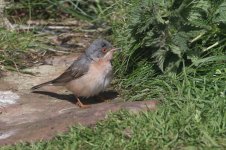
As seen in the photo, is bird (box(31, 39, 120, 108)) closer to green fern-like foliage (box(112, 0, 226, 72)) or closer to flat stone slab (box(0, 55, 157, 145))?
flat stone slab (box(0, 55, 157, 145))

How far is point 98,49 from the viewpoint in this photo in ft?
27.8

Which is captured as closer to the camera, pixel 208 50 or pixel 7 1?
pixel 208 50

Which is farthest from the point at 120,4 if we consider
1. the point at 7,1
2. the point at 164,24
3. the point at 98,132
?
the point at 98,132

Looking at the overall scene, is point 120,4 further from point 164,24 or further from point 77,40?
point 164,24

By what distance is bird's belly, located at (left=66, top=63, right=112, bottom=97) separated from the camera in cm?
821

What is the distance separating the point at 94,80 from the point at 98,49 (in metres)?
0.47

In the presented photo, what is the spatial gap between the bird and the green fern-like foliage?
1.63 feet

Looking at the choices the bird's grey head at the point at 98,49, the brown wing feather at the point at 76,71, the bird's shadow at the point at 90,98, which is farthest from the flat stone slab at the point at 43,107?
the bird's grey head at the point at 98,49

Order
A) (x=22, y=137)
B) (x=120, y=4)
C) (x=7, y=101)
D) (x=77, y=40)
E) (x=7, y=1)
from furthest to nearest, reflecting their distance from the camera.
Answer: (x=7, y=1)
(x=77, y=40)
(x=120, y=4)
(x=7, y=101)
(x=22, y=137)

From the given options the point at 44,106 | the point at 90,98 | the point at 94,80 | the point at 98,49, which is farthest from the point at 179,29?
the point at 44,106

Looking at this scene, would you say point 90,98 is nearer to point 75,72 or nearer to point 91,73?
point 75,72

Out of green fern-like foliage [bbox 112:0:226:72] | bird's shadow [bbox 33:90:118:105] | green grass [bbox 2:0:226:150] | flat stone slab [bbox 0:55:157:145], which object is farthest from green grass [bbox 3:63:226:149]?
bird's shadow [bbox 33:90:118:105]

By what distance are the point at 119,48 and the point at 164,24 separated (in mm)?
769

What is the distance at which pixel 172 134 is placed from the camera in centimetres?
657
